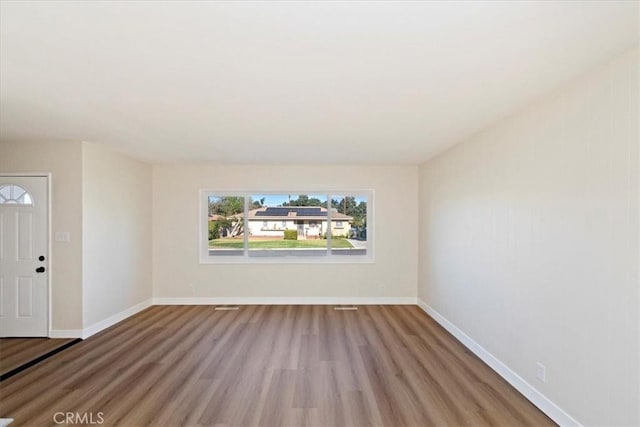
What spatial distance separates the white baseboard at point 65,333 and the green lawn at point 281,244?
228 cm

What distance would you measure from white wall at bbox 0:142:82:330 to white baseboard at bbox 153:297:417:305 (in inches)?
60.1

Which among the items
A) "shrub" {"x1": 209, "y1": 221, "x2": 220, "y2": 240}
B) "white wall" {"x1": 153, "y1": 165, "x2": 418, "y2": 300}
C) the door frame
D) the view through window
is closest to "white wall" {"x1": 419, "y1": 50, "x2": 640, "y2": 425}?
"white wall" {"x1": 153, "y1": 165, "x2": 418, "y2": 300}

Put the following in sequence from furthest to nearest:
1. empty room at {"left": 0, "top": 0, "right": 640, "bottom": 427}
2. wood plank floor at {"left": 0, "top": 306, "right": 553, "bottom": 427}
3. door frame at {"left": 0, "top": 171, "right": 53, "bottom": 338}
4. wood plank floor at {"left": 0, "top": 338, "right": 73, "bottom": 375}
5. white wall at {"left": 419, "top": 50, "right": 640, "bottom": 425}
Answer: door frame at {"left": 0, "top": 171, "right": 53, "bottom": 338}
wood plank floor at {"left": 0, "top": 338, "right": 73, "bottom": 375}
wood plank floor at {"left": 0, "top": 306, "right": 553, "bottom": 427}
white wall at {"left": 419, "top": 50, "right": 640, "bottom": 425}
empty room at {"left": 0, "top": 0, "right": 640, "bottom": 427}

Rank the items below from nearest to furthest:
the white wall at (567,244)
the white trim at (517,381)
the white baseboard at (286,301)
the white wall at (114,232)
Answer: the white wall at (567,244)
the white trim at (517,381)
the white wall at (114,232)
the white baseboard at (286,301)

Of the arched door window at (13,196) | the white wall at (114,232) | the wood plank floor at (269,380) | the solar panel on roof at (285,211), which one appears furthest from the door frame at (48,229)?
the solar panel on roof at (285,211)

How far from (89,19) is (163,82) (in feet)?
2.07

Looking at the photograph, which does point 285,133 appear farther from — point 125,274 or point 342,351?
point 125,274

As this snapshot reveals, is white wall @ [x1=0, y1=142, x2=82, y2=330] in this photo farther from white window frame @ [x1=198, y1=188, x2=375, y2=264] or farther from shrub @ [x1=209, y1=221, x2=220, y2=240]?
shrub @ [x1=209, y1=221, x2=220, y2=240]

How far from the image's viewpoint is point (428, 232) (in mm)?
4727

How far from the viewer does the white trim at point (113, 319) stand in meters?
3.71

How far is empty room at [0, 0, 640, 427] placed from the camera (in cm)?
161

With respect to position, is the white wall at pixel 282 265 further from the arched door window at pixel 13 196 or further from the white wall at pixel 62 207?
the arched door window at pixel 13 196

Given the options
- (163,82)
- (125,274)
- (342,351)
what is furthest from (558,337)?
(125,274)

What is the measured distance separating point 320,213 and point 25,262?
4209mm
